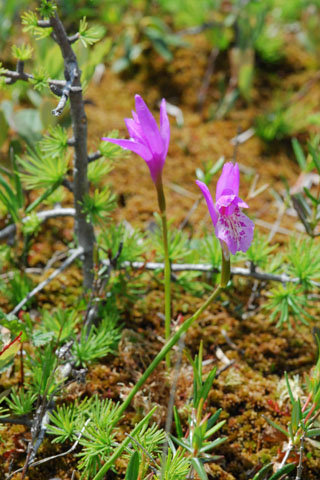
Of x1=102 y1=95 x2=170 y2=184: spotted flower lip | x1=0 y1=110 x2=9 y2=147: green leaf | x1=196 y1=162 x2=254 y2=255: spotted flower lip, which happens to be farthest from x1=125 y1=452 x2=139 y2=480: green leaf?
x1=0 y1=110 x2=9 y2=147: green leaf

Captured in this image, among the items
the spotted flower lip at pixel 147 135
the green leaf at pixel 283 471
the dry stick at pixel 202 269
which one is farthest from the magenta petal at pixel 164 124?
the green leaf at pixel 283 471

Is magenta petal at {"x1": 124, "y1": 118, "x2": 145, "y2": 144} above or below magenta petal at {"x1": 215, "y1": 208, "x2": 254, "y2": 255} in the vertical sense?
above

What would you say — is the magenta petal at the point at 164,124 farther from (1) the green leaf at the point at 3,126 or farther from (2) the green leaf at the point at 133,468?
(1) the green leaf at the point at 3,126

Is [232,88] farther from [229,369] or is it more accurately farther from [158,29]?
[229,369]

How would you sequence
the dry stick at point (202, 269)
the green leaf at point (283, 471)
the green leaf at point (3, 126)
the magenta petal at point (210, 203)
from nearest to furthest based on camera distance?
the magenta petal at point (210, 203)
the green leaf at point (283, 471)
the dry stick at point (202, 269)
the green leaf at point (3, 126)

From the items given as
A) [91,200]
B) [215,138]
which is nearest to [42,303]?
[91,200]

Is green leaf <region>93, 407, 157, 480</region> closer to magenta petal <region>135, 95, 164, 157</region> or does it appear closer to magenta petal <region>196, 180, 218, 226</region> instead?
magenta petal <region>196, 180, 218, 226</region>

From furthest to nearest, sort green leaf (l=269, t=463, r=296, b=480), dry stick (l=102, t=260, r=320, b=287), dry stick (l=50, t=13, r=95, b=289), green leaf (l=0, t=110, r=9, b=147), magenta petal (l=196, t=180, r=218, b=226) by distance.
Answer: green leaf (l=0, t=110, r=9, b=147) → dry stick (l=102, t=260, r=320, b=287) → dry stick (l=50, t=13, r=95, b=289) → green leaf (l=269, t=463, r=296, b=480) → magenta petal (l=196, t=180, r=218, b=226)

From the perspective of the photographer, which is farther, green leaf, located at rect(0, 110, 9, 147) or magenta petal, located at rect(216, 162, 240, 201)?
green leaf, located at rect(0, 110, 9, 147)
